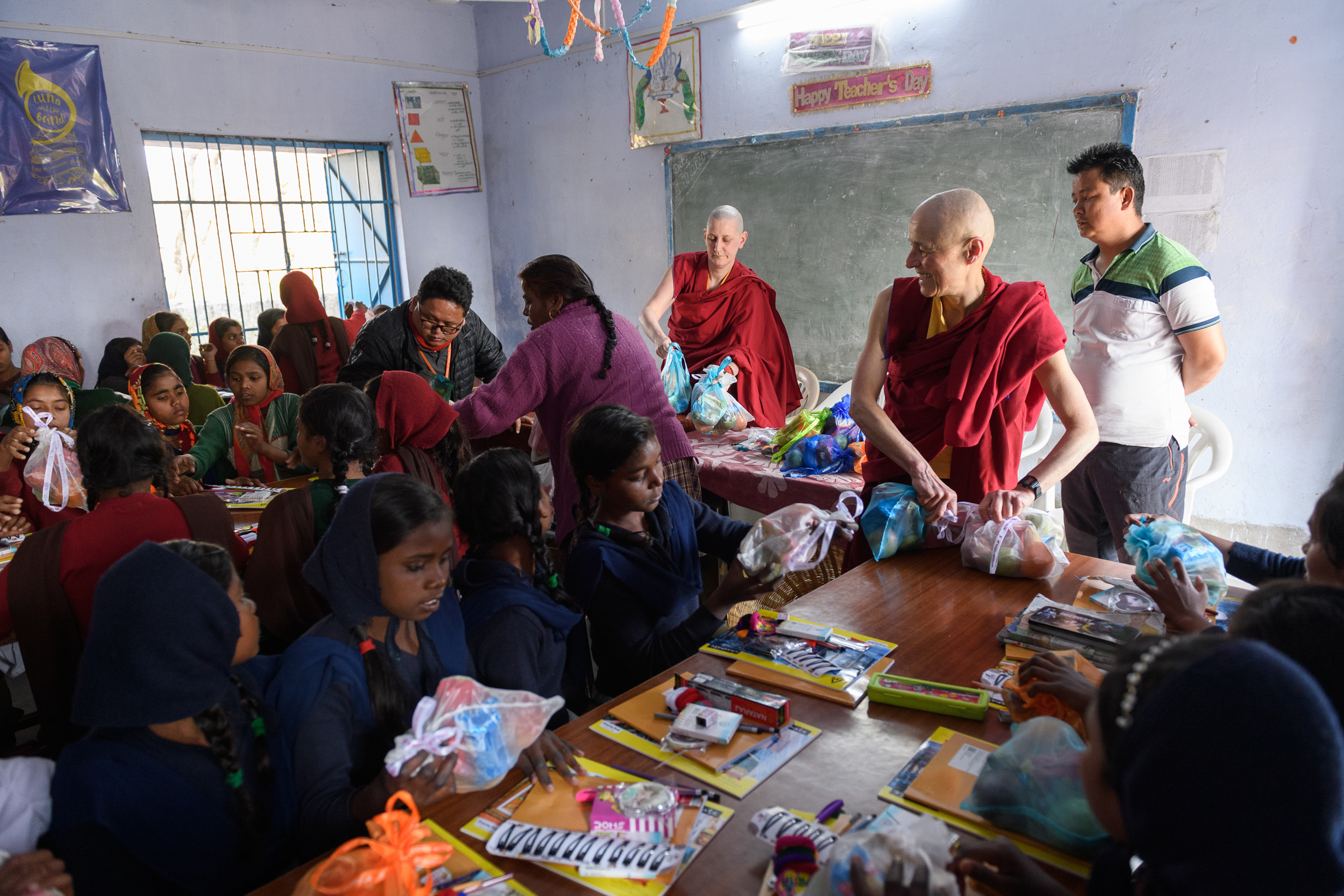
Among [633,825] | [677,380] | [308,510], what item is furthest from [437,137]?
[633,825]

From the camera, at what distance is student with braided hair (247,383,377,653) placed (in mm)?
1999

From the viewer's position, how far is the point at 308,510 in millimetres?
2055

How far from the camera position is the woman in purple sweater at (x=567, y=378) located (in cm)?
264

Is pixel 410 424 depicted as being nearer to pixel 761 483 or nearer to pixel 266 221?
pixel 761 483

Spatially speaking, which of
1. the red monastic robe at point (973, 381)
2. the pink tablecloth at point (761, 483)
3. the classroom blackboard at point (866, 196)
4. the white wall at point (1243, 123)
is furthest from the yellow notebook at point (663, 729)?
the classroom blackboard at point (866, 196)

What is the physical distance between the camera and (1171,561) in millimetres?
1628

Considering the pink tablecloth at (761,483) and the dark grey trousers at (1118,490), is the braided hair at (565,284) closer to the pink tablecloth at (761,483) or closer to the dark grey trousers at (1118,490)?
the pink tablecloth at (761,483)

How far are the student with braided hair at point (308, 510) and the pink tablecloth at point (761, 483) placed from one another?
152cm

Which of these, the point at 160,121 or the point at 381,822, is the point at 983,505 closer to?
the point at 381,822

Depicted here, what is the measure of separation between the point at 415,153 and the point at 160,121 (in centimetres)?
199

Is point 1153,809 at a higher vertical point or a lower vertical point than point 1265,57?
lower

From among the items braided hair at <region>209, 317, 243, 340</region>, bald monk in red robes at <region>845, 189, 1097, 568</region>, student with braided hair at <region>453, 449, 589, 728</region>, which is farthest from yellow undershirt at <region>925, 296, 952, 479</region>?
braided hair at <region>209, 317, 243, 340</region>

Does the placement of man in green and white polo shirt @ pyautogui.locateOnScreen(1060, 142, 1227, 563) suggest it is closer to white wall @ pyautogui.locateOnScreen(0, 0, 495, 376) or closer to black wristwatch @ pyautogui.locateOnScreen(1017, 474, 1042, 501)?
black wristwatch @ pyautogui.locateOnScreen(1017, 474, 1042, 501)

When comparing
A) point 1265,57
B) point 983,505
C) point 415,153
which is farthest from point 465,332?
point 415,153
